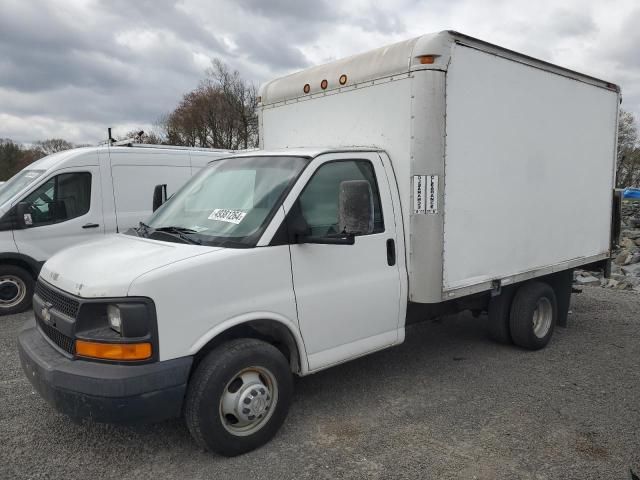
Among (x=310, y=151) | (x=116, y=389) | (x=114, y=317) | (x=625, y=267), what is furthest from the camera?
(x=625, y=267)

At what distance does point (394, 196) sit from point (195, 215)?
5.32ft

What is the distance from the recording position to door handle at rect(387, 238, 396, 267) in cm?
428

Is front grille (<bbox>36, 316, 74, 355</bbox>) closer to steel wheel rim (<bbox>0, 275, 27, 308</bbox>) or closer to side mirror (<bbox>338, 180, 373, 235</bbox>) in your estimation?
side mirror (<bbox>338, 180, 373, 235</bbox>)

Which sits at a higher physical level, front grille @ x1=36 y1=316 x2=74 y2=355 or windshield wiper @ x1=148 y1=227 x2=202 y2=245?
windshield wiper @ x1=148 y1=227 x2=202 y2=245

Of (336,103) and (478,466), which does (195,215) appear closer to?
(336,103)

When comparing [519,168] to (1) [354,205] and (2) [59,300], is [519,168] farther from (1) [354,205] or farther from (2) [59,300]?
(2) [59,300]

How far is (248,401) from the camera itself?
3523mm

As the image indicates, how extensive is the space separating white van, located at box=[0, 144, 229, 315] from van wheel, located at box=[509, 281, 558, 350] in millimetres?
4385

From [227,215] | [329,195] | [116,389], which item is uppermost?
[329,195]

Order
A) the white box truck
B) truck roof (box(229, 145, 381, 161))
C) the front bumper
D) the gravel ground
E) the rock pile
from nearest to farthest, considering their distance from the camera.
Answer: the front bumper < the white box truck < the gravel ground < truck roof (box(229, 145, 381, 161)) < the rock pile

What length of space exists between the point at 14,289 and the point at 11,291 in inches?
1.8

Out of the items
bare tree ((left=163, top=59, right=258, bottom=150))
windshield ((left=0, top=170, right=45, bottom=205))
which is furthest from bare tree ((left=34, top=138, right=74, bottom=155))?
windshield ((left=0, top=170, right=45, bottom=205))

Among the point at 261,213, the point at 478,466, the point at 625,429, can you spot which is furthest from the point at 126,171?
the point at 625,429

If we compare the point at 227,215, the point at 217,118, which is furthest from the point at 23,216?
the point at 217,118
